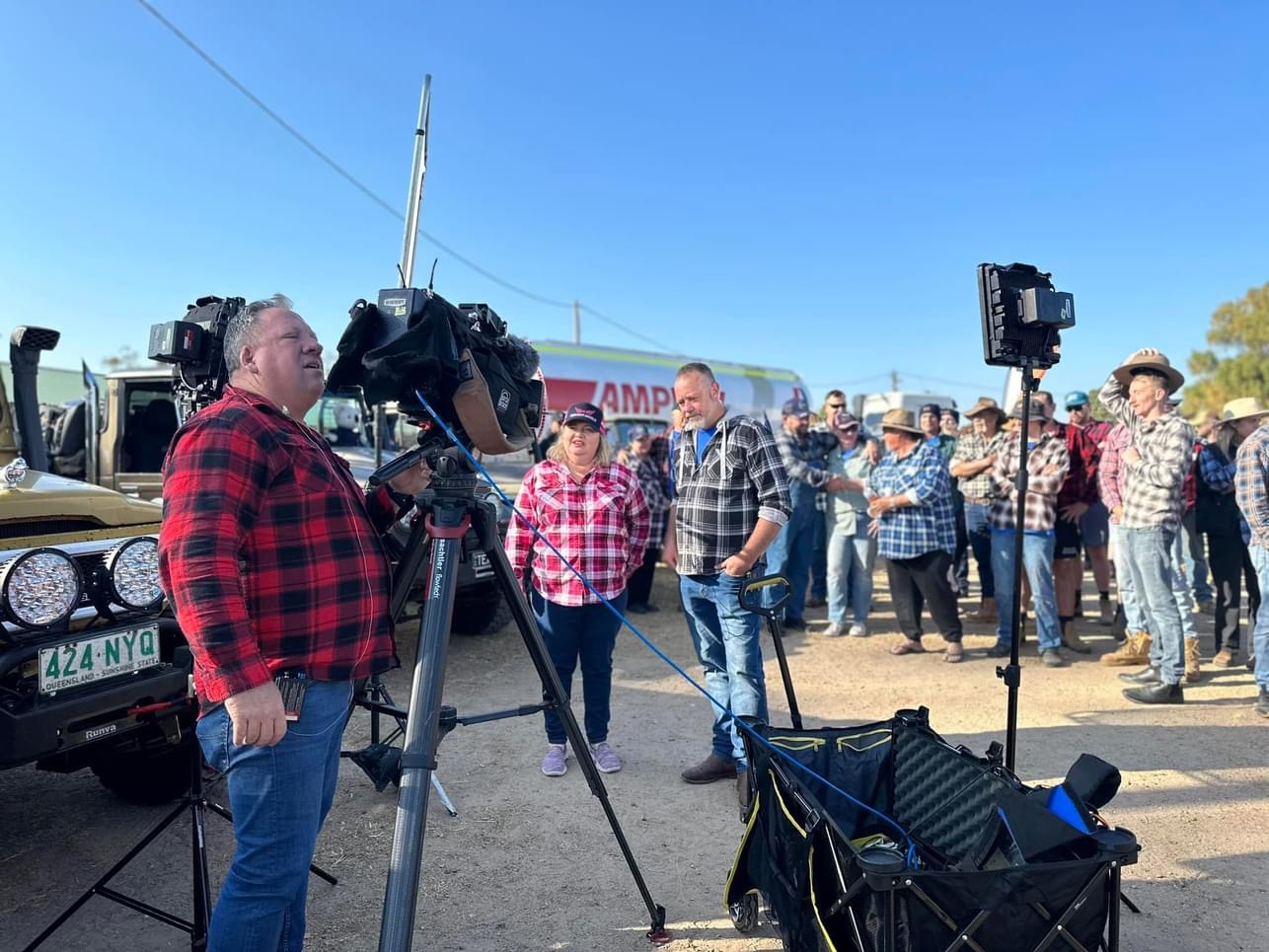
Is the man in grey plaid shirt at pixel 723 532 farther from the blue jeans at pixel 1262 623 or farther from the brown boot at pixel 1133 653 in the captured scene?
the brown boot at pixel 1133 653

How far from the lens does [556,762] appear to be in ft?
13.8

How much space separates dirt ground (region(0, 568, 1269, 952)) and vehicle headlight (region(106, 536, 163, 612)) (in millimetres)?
1067

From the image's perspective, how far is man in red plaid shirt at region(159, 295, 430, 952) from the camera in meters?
1.78

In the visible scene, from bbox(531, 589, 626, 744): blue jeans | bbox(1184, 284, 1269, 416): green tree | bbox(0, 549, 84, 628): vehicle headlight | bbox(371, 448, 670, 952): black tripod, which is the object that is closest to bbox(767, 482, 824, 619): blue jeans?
bbox(531, 589, 626, 744): blue jeans

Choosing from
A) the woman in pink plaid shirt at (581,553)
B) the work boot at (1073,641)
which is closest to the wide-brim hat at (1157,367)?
the work boot at (1073,641)

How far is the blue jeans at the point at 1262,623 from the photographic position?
15.8ft

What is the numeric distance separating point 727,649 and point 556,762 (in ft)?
3.53

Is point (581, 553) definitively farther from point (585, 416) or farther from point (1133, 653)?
point (1133, 653)

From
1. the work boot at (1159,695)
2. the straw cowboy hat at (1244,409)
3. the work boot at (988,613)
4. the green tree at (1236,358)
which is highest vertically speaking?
the green tree at (1236,358)

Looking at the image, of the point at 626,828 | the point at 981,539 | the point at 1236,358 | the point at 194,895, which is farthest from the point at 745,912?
the point at 1236,358

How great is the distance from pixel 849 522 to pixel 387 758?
→ 4659mm

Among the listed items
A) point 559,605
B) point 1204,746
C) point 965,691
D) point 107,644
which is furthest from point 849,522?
point 107,644

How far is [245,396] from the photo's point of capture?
6.49 feet

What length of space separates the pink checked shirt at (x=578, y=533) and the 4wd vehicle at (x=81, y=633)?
1592mm
